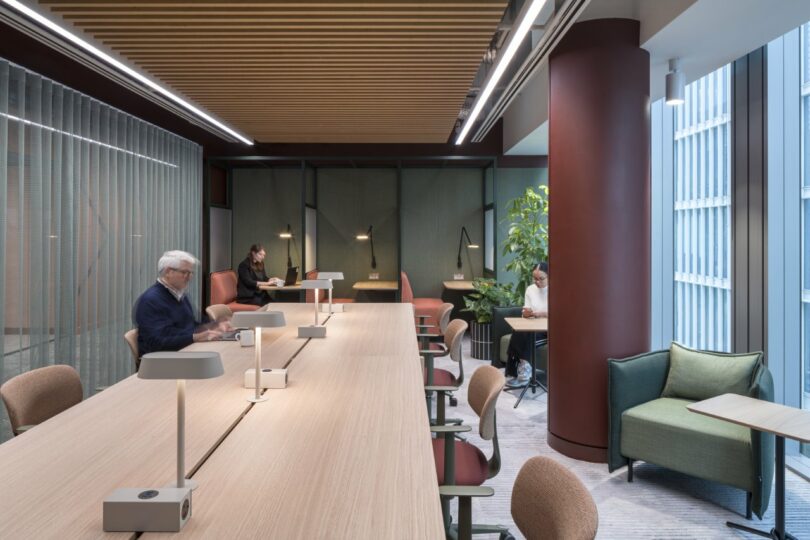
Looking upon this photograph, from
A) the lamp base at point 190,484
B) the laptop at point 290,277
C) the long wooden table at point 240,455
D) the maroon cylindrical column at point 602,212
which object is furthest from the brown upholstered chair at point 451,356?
Answer: the laptop at point 290,277

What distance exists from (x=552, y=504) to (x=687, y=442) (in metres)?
2.51

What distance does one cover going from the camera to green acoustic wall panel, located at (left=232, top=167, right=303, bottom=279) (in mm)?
10148

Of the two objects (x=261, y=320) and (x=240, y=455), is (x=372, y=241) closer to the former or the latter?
(x=261, y=320)

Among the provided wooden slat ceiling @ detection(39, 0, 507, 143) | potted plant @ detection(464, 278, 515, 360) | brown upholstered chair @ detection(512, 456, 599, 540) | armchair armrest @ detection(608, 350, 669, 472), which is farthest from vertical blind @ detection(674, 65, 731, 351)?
brown upholstered chair @ detection(512, 456, 599, 540)

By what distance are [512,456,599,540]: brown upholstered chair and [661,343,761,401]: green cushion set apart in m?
2.77

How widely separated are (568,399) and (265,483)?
3350 millimetres

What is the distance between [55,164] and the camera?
5109 mm

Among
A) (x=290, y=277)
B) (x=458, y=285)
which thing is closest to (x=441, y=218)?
(x=458, y=285)

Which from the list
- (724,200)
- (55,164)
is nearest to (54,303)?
(55,164)

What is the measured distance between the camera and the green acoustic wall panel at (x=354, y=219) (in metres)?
10.3

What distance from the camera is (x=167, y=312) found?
167 inches

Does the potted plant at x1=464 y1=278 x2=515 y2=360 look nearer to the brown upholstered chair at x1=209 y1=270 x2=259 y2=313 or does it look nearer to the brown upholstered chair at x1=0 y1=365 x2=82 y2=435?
the brown upholstered chair at x1=209 y1=270 x2=259 y2=313

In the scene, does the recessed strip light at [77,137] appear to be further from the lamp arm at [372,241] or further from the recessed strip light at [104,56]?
the lamp arm at [372,241]

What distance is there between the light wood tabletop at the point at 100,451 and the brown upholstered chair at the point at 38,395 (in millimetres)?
353
